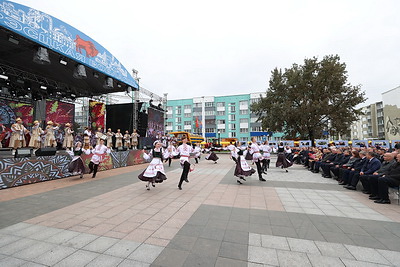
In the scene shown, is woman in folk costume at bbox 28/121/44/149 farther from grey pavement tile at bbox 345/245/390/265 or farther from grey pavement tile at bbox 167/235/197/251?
grey pavement tile at bbox 345/245/390/265

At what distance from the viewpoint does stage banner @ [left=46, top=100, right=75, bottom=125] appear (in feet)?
60.5

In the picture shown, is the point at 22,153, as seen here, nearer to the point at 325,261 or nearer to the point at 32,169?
the point at 32,169

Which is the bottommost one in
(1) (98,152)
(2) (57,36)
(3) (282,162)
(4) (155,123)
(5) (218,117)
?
(3) (282,162)

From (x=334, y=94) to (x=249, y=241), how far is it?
89.4ft

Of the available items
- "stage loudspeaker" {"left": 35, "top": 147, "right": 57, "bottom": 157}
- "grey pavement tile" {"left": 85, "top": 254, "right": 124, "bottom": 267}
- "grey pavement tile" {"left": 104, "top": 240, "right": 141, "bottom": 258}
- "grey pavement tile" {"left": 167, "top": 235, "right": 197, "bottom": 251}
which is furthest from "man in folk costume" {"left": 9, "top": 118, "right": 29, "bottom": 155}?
"grey pavement tile" {"left": 167, "top": 235, "right": 197, "bottom": 251}

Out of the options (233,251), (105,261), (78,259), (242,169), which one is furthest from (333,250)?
(242,169)

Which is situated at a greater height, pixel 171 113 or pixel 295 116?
pixel 171 113

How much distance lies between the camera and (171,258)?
2588 mm

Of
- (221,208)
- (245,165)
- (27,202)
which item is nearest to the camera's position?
(221,208)

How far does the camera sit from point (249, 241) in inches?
121

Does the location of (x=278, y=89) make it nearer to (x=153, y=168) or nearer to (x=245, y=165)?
(x=245, y=165)

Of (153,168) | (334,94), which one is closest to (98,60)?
(153,168)

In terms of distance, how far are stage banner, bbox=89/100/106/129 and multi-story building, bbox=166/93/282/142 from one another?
1217 inches

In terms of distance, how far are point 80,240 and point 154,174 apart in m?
3.42
